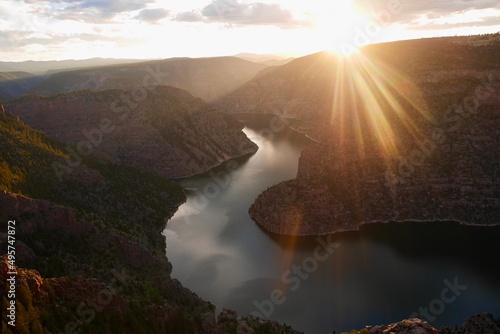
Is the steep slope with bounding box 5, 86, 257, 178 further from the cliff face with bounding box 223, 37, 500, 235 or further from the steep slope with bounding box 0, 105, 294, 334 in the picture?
the cliff face with bounding box 223, 37, 500, 235

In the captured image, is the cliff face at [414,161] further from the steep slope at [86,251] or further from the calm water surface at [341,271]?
the steep slope at [86,251]

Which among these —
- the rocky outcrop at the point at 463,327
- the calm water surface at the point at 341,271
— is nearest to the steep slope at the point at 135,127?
the calm water surface at the point at 341,271

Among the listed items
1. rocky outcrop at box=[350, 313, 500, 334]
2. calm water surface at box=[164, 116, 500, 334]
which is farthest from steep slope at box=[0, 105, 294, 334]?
rocky outcrop at box=[350, 313, 500, 334]

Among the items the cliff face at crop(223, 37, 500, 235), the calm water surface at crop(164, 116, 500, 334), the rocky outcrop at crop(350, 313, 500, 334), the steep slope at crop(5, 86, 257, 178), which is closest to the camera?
the rocky outcrop at crop(350, 313, 500, 334)

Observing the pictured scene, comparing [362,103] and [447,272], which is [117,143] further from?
[447,272]

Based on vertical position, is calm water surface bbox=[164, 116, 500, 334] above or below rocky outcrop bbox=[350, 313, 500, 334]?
below

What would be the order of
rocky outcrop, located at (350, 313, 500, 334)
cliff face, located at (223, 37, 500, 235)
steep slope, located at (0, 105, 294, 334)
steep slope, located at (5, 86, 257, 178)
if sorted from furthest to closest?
steep slope, located at (5, 86, 257, 178)
cliff face, located at (223, 37, 500, 235)
rocky outcrop, located at (350, 313, 500, 334)
steep slope, located at (0, 105, 294, 334)

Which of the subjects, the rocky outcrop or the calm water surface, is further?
the calm water surface

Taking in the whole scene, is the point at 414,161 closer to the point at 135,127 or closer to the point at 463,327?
the point at 463,327
